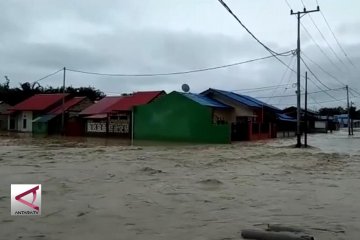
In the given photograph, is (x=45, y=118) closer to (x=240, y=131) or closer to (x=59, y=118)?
(x=59, y=118)

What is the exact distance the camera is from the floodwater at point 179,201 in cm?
736

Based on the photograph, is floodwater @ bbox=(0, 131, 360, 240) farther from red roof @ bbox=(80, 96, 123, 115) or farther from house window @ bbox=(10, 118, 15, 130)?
house window @ bbox=(10, 118, 15, 130)

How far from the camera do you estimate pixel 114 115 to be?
51344 millimetres

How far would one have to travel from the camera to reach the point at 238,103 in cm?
4803

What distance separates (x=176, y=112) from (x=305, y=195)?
33723 mm

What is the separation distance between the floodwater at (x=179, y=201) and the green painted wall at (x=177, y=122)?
950 inches

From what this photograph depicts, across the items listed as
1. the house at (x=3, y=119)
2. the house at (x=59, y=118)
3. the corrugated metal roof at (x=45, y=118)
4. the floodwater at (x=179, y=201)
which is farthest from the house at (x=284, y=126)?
the floodwater at (x=179, y=201)

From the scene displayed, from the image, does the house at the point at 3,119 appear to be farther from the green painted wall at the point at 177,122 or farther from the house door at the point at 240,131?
the house door at the point at 240,131

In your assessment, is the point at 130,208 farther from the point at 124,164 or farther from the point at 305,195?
the point at 124,164

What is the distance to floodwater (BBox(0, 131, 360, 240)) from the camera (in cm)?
736

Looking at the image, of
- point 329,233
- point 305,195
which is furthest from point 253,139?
point 329,233

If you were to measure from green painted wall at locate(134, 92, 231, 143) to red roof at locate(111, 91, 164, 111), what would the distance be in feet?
11.1

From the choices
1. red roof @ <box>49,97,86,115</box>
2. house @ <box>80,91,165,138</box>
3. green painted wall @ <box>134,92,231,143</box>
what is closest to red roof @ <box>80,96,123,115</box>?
house @ <box>80,91,165,138</box>

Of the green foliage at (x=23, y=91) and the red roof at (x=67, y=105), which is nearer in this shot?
the red roof at (x=67, y=105)
